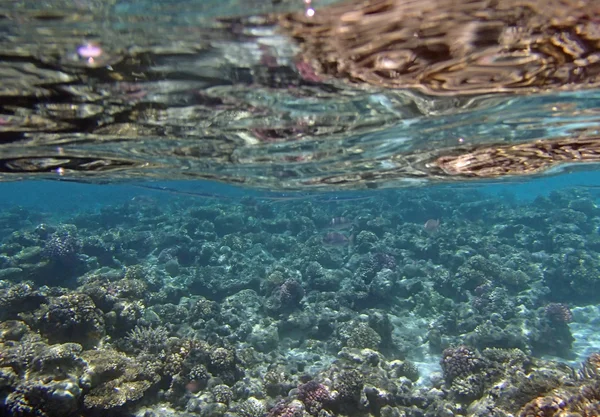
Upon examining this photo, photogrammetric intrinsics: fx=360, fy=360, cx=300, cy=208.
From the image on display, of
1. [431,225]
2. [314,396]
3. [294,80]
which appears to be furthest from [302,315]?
[431,225]

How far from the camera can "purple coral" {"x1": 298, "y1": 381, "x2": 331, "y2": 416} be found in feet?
29.1

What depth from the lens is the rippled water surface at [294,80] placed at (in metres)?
4.25

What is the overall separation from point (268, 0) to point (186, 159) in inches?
341

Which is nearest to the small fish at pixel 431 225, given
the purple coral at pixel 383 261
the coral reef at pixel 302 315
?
the coral reef at pixel 302 315

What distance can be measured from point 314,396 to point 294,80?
754 centimetres

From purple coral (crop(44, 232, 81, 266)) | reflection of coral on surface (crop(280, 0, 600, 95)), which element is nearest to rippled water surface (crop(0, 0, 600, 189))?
reflection of coral on surface (crop(280, 0, 600, 95))

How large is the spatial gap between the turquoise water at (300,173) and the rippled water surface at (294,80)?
0.04 metres

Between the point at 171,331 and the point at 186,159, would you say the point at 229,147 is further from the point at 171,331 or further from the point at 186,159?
the point at 171,331

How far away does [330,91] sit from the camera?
6594mm

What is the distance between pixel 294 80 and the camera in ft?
20.0

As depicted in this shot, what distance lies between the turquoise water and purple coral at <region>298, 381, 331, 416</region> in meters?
0.04

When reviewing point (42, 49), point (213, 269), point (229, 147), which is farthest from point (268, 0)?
point (213, 269)

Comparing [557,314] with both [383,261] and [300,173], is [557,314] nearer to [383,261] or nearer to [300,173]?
[383,261]

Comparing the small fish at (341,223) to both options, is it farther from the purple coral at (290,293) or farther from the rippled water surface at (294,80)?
the rippled water surface at (294,80)
